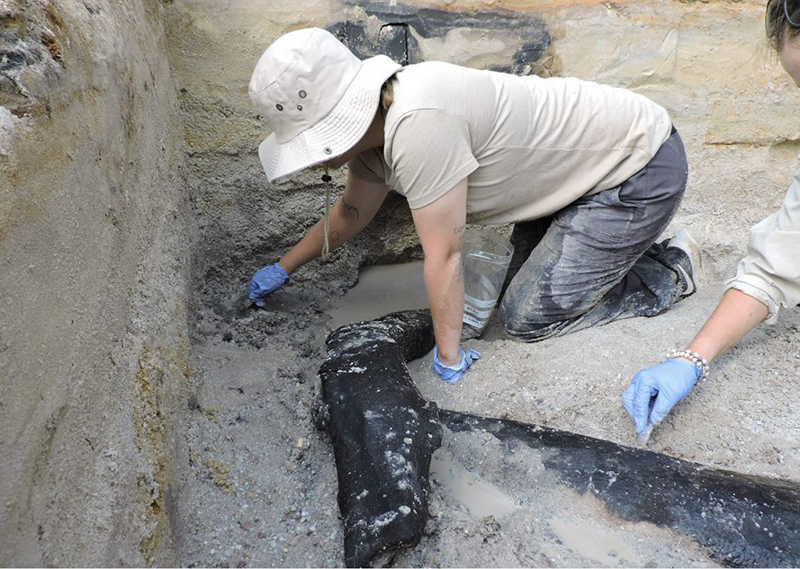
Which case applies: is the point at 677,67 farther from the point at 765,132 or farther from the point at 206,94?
the point at 206,94

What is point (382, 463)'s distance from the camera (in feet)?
3.98

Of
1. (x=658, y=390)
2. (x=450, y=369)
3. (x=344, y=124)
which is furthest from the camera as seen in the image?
(x=450, y=369)

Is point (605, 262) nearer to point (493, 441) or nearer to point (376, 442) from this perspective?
point (493, 441)

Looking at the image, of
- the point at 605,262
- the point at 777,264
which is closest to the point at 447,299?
the point at 605,262

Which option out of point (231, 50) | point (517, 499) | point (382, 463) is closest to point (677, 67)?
point (231, 50)

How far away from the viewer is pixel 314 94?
53.5 inches

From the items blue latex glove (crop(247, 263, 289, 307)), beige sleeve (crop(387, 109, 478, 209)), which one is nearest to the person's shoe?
beige sleeve (crop(387, 109, 478, 209))

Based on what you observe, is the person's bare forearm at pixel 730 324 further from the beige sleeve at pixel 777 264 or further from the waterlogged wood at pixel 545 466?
the waterlogged wood at pixel 545 466

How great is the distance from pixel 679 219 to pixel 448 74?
59.6 inches

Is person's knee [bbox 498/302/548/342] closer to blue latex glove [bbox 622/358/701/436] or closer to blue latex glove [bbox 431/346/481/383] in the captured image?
blue latex glove [bbox 431/346/481/383]

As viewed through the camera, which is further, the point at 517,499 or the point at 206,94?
the point at 206,94

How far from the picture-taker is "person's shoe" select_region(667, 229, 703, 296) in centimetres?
206

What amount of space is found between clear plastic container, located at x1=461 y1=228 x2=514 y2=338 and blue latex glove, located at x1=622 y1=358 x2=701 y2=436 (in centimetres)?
62

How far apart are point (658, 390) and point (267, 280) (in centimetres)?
125
